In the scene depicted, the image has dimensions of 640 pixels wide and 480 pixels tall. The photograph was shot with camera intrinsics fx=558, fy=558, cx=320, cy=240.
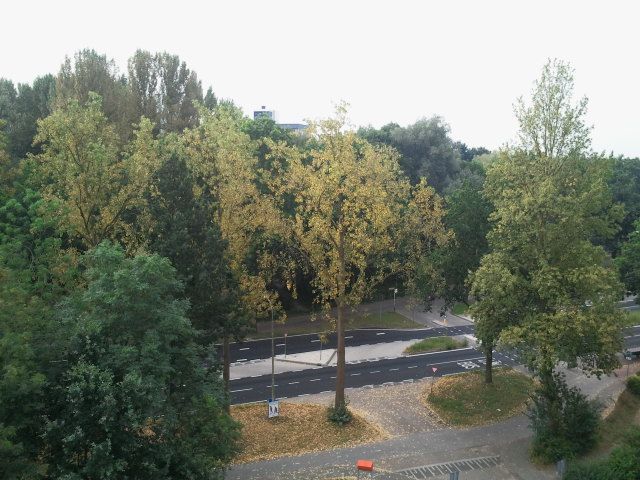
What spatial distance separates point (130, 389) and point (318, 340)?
29.9 meters

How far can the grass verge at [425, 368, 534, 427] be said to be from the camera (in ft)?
92.2

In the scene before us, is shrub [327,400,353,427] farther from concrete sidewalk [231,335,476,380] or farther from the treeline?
concrete sidewalk [231,335,476,380]

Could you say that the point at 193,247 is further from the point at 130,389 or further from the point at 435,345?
the point at 435,345

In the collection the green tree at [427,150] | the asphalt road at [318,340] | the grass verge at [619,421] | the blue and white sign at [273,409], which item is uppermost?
the green tree at [427,150]

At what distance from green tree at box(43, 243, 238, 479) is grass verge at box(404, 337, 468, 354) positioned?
84.1ft

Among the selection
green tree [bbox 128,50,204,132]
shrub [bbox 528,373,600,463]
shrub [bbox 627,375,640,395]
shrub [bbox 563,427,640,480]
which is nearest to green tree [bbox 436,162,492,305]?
shrub [bbox 528,373,600,463]

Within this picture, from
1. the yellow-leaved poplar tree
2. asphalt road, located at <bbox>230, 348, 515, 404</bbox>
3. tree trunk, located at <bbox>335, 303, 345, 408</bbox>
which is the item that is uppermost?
the yellow-leaved poplar tree

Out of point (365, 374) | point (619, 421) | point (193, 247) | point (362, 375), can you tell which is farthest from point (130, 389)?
point (619, 421)

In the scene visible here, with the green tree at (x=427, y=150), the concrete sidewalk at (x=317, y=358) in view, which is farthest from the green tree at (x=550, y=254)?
the green tree at (x=427, y=150)

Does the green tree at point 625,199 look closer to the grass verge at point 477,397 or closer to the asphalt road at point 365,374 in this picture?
the asphalt road at point 365,374

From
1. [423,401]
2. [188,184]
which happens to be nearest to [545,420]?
[423,401]

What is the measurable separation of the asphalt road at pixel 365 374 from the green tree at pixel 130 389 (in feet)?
48.1

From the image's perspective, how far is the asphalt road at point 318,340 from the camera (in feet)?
132

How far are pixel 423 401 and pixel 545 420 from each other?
7.38m
